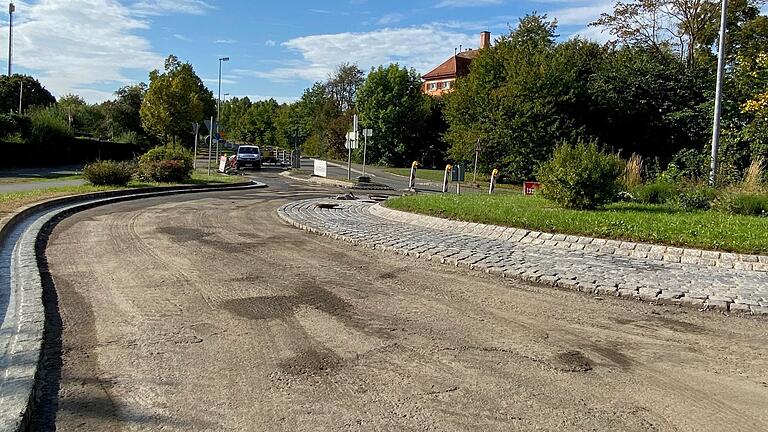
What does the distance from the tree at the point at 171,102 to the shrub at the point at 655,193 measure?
1698 inches

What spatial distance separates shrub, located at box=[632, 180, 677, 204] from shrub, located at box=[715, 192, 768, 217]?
1310 millimetres

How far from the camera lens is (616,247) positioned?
379 inches

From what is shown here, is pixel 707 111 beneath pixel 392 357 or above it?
above

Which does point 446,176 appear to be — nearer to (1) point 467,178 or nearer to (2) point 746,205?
(2) point 746,205

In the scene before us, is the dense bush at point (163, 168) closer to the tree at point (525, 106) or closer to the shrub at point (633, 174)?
the shrub at point (633, 174)

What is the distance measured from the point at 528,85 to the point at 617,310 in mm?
33499

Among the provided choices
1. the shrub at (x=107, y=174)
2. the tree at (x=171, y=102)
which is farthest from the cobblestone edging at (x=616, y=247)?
the tree at (x=171, y=102)

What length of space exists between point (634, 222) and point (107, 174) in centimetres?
1811

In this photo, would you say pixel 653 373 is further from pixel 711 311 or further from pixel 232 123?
pixel 232 123

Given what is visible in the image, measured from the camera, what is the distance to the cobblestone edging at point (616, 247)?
28.1 feet

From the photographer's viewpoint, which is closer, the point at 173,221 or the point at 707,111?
the point at 173,221

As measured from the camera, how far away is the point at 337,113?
76.1 meters

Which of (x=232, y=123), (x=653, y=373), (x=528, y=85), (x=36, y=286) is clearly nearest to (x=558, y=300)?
(x=653, y=373)

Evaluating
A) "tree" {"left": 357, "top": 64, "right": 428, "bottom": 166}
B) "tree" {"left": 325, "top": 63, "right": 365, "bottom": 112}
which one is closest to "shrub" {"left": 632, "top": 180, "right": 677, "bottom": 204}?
"tree" {"left": 357, "top": 64, "right": 428, "bottom": 166}
